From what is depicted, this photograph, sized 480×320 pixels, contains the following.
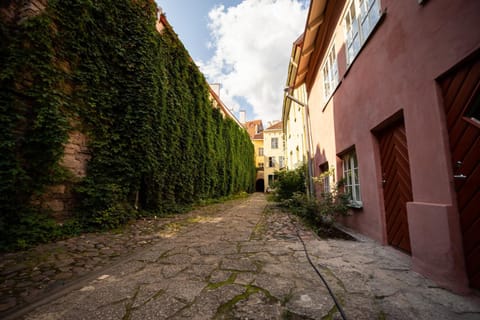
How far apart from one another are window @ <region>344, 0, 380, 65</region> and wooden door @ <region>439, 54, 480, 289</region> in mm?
1841

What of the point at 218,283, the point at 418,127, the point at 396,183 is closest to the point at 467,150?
the point at 418,127

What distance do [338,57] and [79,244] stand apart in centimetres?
670

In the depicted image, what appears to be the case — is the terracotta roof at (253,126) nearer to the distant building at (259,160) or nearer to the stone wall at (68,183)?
the distant building at (259,160)

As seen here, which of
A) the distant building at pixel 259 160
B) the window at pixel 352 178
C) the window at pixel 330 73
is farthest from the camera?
the distant building at pixel 259 160

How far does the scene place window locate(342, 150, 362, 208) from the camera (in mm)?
4180

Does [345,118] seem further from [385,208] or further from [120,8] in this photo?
[120,8]

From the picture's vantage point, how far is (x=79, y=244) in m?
3.36

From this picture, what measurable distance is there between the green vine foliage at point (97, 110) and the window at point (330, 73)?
5.03 meters

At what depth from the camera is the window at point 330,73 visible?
5.12 metres

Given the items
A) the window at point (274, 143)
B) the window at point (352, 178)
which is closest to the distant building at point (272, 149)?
the window at point (274, 143)

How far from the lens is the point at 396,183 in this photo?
294cm

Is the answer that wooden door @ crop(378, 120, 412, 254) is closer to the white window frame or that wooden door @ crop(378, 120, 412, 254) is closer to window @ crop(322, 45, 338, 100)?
window @ crop(322, 45, 338, 100)

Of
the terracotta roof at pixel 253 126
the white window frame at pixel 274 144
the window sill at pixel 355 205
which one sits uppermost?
the terracotta roof at pixel 253 126

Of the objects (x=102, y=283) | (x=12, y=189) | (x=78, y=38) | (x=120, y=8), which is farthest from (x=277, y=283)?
(x=120, y=8)
